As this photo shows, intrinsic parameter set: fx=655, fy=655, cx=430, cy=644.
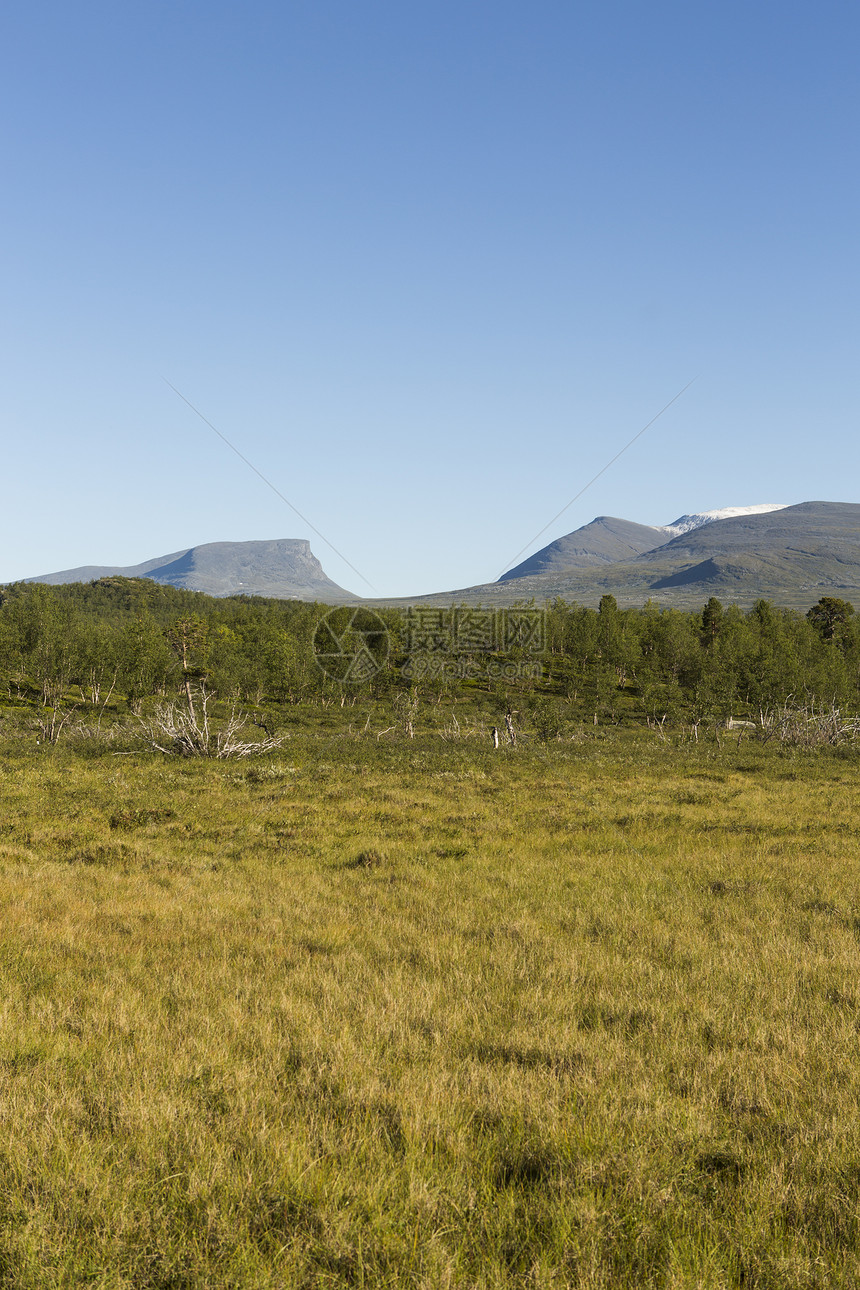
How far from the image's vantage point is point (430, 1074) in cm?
542

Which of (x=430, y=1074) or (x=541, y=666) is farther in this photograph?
(x=541, y=666)

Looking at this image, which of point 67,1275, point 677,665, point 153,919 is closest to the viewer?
point 67,1275

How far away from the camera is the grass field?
366cm

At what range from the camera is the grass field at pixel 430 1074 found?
3.66 meters

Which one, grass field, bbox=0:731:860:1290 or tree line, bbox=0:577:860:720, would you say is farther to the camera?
tree line, bbox=0:577:860:720

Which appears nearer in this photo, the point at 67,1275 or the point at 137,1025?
the point at 67,1275

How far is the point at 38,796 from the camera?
22781 mm

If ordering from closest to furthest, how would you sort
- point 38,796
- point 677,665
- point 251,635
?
point 38,796 → point 677,665 → point 251,635

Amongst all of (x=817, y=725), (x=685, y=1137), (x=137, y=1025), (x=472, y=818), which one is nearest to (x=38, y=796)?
(x=472, y=818)

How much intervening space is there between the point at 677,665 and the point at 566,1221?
101779 mm

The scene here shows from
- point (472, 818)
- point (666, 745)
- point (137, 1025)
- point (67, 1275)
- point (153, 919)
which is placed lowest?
point (666, 745)

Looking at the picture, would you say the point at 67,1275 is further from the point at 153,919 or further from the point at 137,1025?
the point at 153,919

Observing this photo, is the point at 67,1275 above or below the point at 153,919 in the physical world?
above

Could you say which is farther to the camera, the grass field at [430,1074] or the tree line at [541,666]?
the tree line at [541,666]
